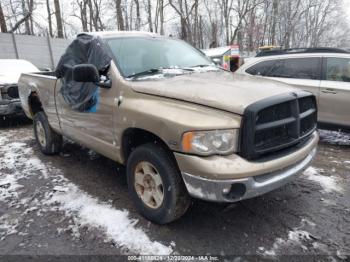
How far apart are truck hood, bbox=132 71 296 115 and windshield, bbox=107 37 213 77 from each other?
0.40 metres

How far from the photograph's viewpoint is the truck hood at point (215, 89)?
8.59ft

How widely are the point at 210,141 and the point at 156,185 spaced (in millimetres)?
806

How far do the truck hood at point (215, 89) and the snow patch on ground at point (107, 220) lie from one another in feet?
4.42

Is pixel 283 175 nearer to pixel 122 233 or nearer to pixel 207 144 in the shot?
pixel 207 144

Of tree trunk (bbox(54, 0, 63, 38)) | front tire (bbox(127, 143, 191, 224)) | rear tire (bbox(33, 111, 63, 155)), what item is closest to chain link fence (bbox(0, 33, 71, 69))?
tree trunk (bbox(54, 0, 63, 38))

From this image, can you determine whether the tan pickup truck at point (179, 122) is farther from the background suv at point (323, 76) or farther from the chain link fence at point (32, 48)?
the chain link fence at point (32, 48)

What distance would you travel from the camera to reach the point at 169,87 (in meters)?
2.98

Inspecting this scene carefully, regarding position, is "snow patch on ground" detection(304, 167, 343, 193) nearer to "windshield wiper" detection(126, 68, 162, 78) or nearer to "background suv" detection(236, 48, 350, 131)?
"background suv" detection(236, 48, 350, 131)

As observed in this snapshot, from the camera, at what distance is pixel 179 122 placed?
102 inches

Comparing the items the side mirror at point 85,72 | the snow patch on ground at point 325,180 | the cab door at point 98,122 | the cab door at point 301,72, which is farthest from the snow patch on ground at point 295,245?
the cab door at point 301,72

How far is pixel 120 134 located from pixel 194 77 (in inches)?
39.6

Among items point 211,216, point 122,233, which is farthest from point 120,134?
point 211,216

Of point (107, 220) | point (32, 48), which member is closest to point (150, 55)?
point (107, 220)

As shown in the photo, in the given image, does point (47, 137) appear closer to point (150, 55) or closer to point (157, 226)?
point (150, 55)
